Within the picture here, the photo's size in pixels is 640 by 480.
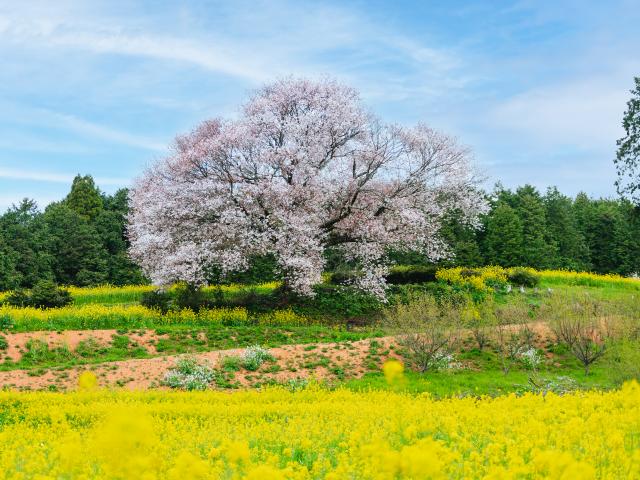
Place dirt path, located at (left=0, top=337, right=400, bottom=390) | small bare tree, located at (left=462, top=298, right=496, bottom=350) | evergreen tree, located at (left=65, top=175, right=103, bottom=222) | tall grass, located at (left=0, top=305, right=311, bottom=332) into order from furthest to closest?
evergreen tree, located at (left=65, top=175, right=103, bottom=222), tall grass, located at (left=0, top=305, right=311, bottom=332), small bare tree, located at (left=462, top=298, right=496, bottom=350), dirt path, located at (left=0, top=337, right=400, bottom=390)

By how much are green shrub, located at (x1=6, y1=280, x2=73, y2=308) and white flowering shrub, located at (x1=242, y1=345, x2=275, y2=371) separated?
11.8 m

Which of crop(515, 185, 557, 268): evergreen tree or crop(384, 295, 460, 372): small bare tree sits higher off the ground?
crop(515, 185, 557, 268): evergreen tree

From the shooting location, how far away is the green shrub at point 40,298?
990 inches

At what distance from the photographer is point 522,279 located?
95.8ft

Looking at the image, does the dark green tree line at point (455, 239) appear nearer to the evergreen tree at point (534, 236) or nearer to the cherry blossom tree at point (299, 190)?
the evergreen tree at point (534, 236)

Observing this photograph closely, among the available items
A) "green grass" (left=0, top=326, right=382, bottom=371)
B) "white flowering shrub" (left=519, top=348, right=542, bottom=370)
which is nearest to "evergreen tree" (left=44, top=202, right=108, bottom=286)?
"green grass" (left=0, top=326, right=382, bottom=371)

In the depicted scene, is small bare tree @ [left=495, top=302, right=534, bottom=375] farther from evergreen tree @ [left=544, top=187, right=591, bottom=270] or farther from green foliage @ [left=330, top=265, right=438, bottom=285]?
evergreen tree @ [left=544, top=187, right=591, bottom=270]

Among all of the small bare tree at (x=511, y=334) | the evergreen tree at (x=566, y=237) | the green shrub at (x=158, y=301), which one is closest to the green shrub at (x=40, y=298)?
the green shrub at (x=158, y=301)

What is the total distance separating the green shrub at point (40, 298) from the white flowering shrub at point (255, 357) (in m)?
11.8

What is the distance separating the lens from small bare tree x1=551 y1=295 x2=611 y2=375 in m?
17.0

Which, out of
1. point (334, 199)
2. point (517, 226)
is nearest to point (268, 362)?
point (334, 199)

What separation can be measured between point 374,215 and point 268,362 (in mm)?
11181

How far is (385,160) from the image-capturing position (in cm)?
2616

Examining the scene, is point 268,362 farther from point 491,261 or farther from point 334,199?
→ point 491,261
